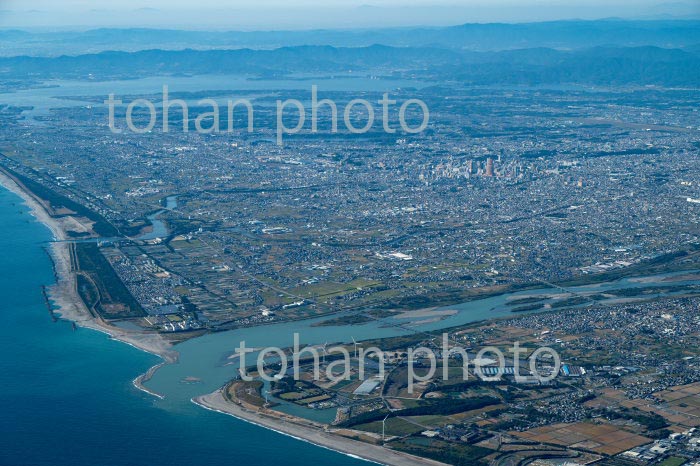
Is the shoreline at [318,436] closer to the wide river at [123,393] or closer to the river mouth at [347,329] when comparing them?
the wide river at [123,393]

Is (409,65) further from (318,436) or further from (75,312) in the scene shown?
(318,436)

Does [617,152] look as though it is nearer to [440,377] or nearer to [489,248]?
[489,248]

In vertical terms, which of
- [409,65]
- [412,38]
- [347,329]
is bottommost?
[347,329]

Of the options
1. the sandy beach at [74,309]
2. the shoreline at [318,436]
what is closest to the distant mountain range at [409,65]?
the sandy beach at [74,309]

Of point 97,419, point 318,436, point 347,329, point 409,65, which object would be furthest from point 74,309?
point 409,65

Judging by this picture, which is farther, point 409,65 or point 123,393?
point 409,65

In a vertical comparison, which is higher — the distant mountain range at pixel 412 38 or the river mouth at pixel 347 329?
the distant mountain range at pixel 412 38

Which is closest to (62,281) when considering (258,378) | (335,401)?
(258,378)
